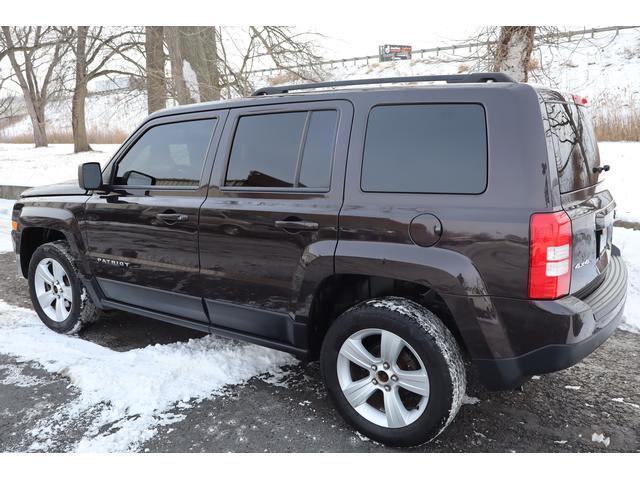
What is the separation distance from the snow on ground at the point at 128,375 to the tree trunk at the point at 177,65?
21.7 ft

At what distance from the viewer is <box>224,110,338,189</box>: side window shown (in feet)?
9.50

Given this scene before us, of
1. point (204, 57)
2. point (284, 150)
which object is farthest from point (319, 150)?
point (204, 57)

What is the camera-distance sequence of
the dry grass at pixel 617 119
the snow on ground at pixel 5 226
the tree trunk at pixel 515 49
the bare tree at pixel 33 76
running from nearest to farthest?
the tree trunk at pixel 515 49 < the snow on ground at pixel 5 226 < the dry grass at pixel 617 119 < the bare tree at pixel 33 76

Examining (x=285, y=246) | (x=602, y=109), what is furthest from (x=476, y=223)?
(x=602, y=109)

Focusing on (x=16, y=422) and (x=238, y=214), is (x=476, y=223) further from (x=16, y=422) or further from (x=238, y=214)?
(x=16, y=422)

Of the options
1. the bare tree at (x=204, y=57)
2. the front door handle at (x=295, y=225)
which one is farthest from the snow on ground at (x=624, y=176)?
the bare tree at (x=204, y=57)

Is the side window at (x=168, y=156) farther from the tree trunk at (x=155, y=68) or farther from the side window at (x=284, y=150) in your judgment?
the tree trunk at (x=155, y=68)

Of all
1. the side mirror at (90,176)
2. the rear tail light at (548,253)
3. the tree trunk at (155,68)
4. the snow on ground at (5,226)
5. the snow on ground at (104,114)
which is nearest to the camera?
the rear tail light at (548,253)

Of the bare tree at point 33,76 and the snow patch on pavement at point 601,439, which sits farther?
the bare tree at point 33,76

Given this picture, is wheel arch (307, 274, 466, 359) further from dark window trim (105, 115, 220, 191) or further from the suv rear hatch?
dark window trim (105, 115, 220, 191)

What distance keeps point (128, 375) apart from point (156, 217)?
1089 mm

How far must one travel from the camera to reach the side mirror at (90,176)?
3758 mm

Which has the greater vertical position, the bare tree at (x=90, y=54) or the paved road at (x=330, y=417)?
the bare tree at (x=90, y=54)

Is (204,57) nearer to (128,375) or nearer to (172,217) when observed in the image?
(172,217)
